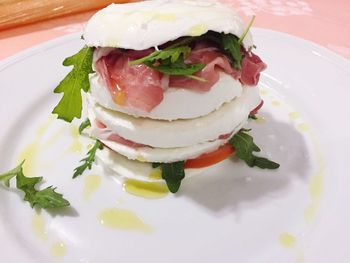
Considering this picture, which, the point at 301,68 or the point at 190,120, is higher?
the point at 190,120

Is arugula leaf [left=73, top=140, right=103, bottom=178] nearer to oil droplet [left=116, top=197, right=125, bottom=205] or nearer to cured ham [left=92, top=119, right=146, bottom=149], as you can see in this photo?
cured ham [left=92, top=119, right=146, bottom=149]

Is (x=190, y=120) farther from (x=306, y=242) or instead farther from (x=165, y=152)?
(x=306, y=242)

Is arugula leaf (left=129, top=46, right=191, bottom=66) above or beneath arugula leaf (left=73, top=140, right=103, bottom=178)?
above

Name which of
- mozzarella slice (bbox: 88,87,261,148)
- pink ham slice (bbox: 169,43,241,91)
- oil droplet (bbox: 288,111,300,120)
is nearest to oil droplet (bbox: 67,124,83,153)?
mozzarella slice (bbox: 88,87,261,148)

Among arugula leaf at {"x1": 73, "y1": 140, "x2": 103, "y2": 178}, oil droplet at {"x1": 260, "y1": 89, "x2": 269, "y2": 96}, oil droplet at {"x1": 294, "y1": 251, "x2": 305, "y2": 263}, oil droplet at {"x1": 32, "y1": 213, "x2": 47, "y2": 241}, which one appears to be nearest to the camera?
oil droplet at {"x1": 294, "y1": 251, "x2": 305, "y2": 263}

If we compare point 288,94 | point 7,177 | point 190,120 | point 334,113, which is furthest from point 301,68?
point 7,177

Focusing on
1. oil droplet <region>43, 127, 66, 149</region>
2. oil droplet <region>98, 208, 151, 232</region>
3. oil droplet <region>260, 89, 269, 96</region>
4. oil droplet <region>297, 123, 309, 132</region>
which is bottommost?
oil droplet <region>297, 123, 309, 132</region>

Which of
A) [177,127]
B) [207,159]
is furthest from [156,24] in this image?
[207,159]

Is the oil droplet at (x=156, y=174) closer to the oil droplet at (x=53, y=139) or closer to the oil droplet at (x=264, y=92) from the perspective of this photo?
the oil droplet at (x=53, y=139)

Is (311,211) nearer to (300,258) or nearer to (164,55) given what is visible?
(300,258)
